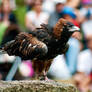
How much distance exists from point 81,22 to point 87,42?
822 mm

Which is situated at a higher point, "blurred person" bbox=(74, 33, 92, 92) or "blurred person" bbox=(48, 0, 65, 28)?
"blurred person" bbox=(48, 0, 65, 28)

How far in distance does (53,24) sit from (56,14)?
622 mm

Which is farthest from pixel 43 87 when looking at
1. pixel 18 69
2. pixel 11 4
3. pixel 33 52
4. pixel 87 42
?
pixel 11 4

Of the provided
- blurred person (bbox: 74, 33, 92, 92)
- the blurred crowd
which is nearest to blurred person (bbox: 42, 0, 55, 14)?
the blurred crowd

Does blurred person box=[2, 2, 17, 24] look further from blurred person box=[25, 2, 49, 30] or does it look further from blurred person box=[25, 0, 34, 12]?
blurred person box=[25, 0, 34, 12]

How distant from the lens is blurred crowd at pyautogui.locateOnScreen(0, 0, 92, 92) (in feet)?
49.6

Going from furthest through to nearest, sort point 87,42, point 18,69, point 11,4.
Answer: point 11,4 < point 87,42 < point 18,69

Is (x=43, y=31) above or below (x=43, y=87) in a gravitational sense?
above

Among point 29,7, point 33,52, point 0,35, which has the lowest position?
point 33,52

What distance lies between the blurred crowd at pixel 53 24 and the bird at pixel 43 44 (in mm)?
3671

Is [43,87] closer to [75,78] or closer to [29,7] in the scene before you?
[75,78]

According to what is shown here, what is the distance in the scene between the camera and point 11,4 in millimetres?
17469

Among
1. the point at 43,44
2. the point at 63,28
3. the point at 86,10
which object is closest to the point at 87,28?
the point at 86,10

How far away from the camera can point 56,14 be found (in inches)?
650
